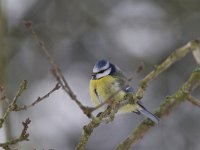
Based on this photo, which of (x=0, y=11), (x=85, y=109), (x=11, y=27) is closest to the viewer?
(x=85, y=109)

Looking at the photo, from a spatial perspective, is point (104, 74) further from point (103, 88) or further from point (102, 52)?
point (102, 52)

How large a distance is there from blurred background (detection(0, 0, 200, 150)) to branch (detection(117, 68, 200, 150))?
3.50m

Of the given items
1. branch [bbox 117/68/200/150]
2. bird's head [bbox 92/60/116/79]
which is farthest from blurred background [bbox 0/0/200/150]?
branch [bbox 117/68/200/150]

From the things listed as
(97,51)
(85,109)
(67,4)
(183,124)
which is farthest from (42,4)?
(85,109)

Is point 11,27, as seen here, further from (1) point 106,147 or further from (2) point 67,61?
(1) point 106,147

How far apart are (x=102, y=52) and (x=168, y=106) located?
440cm

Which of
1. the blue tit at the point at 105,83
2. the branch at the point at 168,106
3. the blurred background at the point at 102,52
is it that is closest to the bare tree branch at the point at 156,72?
the branch at the point at 168,106

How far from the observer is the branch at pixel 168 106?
2.00 meters

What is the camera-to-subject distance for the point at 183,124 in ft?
20.5

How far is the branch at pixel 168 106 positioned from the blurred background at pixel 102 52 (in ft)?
11.5

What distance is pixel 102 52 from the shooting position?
6.55m

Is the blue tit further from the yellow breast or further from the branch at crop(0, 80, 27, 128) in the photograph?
the branch at crop(0, 80, 27, 128)

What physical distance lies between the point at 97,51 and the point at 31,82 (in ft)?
2.96

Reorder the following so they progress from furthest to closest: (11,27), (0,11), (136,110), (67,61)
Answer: (67,61)
(11,27)
(0,11)
(136,110)
